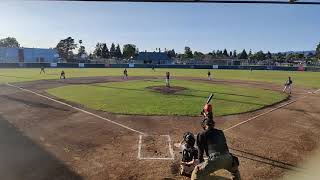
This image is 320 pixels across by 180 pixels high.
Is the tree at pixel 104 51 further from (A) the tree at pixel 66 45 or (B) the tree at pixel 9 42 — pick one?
(B) the tree at pixel 9 42

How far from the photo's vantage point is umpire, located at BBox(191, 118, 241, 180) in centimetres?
761

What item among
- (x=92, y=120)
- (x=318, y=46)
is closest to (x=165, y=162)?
(x=92, y=120)

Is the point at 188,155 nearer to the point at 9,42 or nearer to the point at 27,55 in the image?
the point at 27,55

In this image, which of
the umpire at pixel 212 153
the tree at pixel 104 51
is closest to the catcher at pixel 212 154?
the umpire at pixel 212 153

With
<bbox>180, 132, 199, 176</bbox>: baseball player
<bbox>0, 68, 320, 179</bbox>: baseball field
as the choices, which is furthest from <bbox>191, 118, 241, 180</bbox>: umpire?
<bbox>0, 68, 320, 179</bbox>: baseball field

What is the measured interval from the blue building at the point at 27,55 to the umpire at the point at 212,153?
109m

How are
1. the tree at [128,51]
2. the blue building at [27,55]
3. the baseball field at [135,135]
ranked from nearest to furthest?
the baseball field at [135,135]
the blue building at [27,55]
the tree at [128,51]

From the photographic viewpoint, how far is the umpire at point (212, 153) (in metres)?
7.61

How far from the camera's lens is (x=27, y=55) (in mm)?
114250

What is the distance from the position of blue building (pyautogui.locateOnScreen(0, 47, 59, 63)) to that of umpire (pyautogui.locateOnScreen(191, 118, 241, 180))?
358ft

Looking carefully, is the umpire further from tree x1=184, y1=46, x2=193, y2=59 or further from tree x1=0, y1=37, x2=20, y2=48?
tree x1=0, y1=37, x2=20, y2=48

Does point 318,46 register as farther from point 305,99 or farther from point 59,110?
point 59,110

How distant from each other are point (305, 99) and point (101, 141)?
830 inches

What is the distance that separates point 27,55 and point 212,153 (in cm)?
11673
